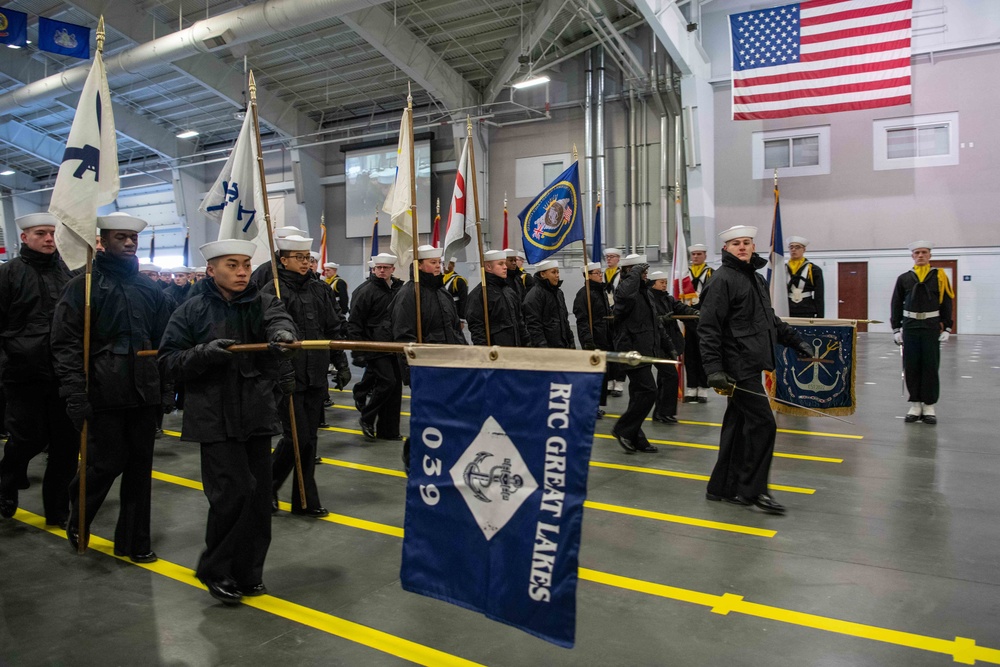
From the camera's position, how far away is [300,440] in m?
5.00

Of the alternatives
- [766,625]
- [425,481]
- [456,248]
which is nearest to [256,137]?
[456,248]

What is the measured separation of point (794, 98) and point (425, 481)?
53.5ft

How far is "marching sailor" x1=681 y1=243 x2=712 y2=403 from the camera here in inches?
380

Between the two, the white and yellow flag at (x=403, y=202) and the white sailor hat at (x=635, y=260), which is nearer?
the white and yellow flag at (x=403, y=202)

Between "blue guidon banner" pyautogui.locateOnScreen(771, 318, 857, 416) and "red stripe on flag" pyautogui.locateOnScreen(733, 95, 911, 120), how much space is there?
33.6 feet

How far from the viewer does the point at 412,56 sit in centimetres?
1908

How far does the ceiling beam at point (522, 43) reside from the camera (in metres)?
16.9

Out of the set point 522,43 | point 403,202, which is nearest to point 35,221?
point 403,202

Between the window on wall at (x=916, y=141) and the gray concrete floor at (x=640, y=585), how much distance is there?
1402cm

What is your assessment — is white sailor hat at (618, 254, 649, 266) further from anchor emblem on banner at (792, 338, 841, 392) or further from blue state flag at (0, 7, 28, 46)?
blue state flag at (0, 7, 28, 46)

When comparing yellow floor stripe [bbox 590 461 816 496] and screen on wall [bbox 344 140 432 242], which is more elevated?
screen on wall [bbox 344 140 432 242]

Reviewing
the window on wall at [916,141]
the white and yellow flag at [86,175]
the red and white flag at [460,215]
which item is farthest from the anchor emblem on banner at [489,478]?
the window on wall at [916,141]

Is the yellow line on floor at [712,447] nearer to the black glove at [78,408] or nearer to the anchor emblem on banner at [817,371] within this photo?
the anchor emblem on banner at [817,371]

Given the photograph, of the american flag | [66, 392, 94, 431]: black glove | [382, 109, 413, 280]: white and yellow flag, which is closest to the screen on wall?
the american flag
